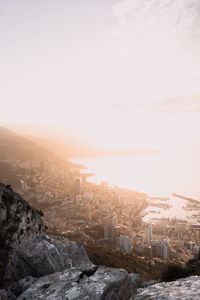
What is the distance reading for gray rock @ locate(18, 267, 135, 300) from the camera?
327 inches

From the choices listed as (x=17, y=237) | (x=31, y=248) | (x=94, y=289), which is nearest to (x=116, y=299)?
(x=94, y=289)

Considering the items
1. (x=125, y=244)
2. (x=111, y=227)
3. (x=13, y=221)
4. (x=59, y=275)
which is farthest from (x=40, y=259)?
(x=111, y=227)

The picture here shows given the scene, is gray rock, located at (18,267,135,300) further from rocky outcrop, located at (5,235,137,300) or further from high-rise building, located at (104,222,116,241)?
high-rise building, located at (104,222,116,241)

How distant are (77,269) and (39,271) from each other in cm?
196

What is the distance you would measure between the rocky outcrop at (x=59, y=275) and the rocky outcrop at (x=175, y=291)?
1.21 meters

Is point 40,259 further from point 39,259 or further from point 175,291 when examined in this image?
point 175,291

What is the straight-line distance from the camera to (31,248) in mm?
11672

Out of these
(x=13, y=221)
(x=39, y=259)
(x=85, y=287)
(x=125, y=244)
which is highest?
(x=13, y=221)

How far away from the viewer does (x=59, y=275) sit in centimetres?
973

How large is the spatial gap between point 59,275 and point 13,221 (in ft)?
35.6

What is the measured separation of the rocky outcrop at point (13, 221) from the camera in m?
18.0

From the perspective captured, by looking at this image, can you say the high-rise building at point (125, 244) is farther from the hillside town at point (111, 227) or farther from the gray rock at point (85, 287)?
the gray rock at point (85, 287)

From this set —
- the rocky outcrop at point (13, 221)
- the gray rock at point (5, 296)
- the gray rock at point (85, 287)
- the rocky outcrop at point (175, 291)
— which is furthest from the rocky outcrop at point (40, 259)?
the rocky outcrop at point (13, 221)

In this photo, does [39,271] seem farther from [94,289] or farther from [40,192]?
[40,192]
